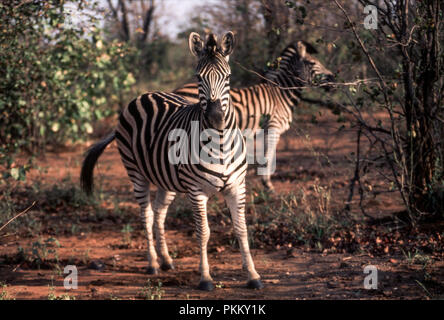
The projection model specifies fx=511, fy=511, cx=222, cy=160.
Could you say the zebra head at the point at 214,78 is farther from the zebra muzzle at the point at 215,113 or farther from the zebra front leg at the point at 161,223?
the zebra front leg at the point at 161,223

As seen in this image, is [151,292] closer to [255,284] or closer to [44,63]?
[255,284]

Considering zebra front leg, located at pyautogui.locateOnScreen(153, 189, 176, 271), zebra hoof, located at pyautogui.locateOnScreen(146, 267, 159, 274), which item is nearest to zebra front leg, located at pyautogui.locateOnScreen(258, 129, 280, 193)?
zebra front leg, located at pyautogui.locateOnScreen(153, 189, 176, 271)

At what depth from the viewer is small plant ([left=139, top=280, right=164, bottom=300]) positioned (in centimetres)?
423

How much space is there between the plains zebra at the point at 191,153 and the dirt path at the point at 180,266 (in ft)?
0.92

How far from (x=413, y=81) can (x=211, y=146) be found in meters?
2.39

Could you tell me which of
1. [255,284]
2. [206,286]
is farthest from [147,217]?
[255,284]

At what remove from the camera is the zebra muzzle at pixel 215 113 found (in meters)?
3.99

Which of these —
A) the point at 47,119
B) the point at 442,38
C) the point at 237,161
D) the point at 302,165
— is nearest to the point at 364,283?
the point at 237,161

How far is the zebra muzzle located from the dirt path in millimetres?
1454

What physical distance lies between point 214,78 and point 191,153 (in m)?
0.71

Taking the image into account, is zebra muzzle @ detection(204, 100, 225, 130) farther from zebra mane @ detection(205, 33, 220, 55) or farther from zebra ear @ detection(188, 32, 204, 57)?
zebra ear @ detection(188, 32, 204, 57)

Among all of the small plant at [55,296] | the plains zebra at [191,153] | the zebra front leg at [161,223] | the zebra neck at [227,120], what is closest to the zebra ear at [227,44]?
the plains zebra at [191,153]

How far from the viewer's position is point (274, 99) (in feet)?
26.5

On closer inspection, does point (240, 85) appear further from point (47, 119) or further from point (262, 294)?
point (262, 294)
